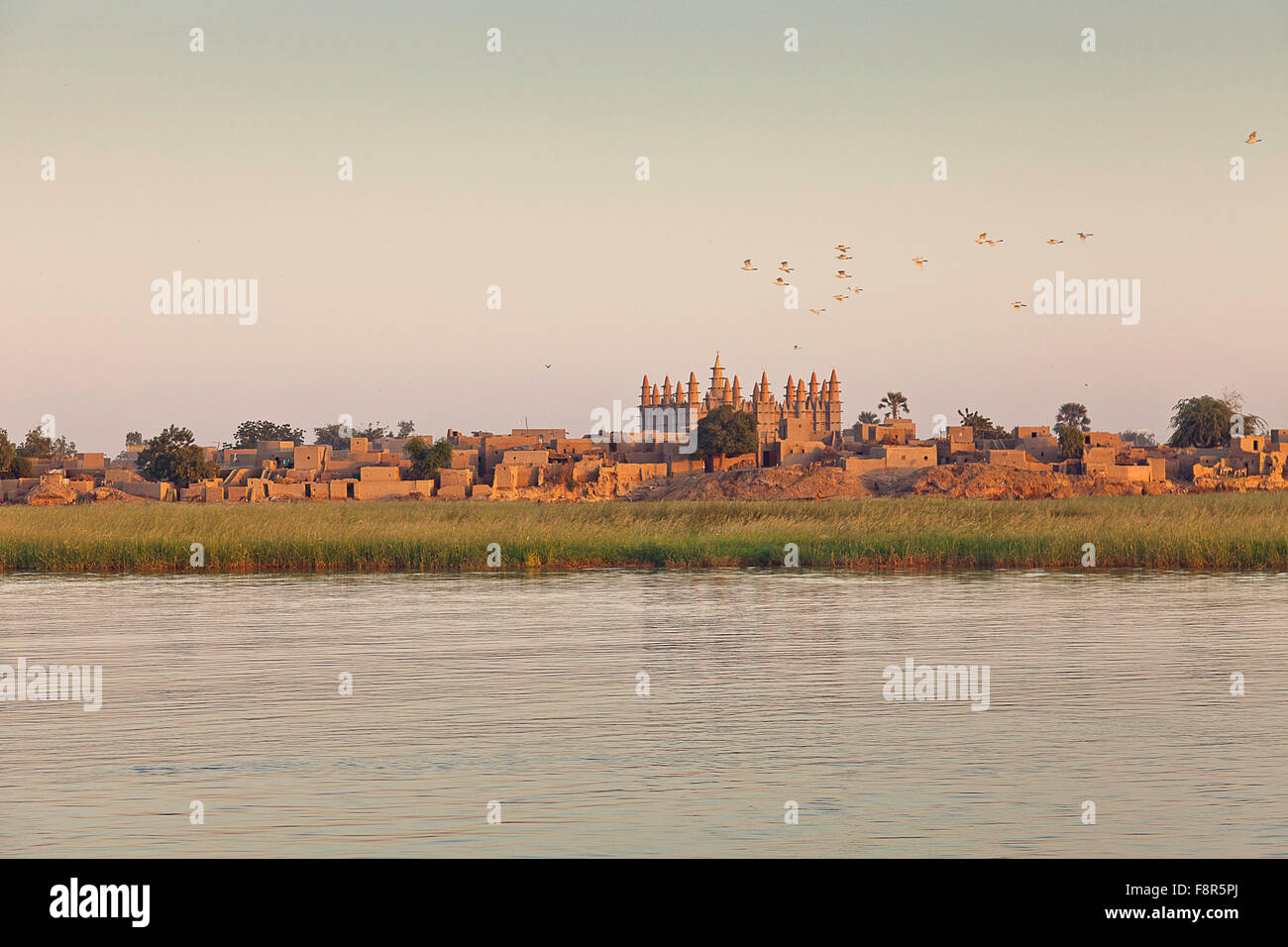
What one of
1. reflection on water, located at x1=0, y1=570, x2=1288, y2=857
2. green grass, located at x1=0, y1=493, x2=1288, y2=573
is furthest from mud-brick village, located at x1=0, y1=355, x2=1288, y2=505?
reflection on water, located at x1=0, y1=570, x2=1288, y2=857

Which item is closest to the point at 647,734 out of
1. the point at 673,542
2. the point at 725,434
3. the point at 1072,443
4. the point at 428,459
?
the point at 673,542

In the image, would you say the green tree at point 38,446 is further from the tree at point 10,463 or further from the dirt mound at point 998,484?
the dirt mound at point 998,484

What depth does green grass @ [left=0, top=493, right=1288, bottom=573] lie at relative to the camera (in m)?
35.8

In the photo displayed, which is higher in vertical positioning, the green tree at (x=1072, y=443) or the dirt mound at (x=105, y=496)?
the green tree at (x=1072, y=443)

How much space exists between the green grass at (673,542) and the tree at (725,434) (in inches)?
2629

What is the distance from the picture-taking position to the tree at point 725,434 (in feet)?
364

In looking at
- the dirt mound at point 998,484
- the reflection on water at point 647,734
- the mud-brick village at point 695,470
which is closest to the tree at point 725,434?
the mud-brick village at point 695,470

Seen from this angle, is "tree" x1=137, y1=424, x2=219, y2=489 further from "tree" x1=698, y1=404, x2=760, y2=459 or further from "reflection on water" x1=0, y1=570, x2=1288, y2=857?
"reflection on water" x1=0, y1=570, x2=1288, y2=857

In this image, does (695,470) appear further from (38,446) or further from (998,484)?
(38,446)

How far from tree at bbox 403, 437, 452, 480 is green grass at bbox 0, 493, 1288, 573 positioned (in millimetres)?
54330

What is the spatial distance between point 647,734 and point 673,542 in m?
23.9

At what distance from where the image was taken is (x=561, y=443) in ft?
371

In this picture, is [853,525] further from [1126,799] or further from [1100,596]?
[1126,799]
